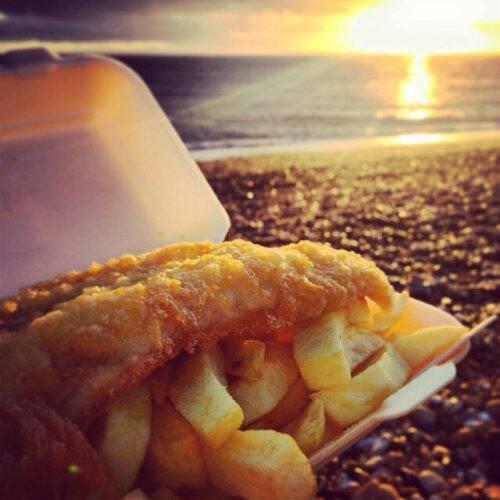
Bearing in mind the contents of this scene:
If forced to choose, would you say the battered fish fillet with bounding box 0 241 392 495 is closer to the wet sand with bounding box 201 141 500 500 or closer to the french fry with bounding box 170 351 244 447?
the french fry with bounding box 170 351 244 447

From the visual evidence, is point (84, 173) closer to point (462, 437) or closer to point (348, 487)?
point (348, 487)

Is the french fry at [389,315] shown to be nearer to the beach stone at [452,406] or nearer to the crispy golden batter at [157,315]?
the crispy golden batter at [157,315]

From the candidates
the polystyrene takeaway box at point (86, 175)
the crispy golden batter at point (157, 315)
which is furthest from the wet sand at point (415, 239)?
the crispy golden batter at point (157, 315)

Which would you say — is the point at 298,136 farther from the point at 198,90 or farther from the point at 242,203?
the point at 198,90

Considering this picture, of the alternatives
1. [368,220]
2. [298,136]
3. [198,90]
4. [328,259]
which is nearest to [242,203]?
[368,220]

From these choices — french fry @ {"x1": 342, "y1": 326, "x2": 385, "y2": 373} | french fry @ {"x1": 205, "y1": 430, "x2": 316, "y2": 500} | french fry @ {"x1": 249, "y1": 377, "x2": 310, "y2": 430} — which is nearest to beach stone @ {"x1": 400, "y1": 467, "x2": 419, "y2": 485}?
french fry @ {"x1": 342, "y1": 326, "x2": 385, "y2": 373}

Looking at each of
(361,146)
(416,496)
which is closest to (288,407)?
(416,496)
